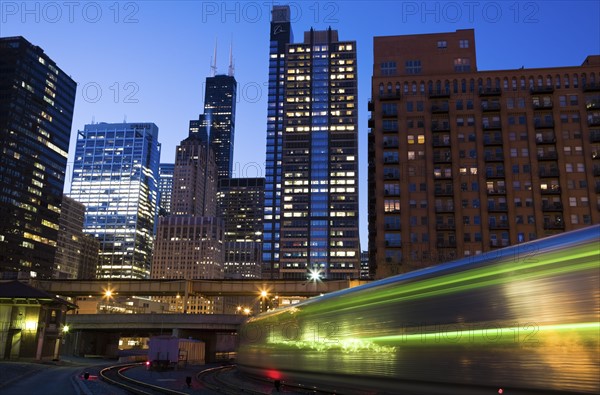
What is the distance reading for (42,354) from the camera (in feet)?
149

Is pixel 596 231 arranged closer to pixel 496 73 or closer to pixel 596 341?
pixel 596 341

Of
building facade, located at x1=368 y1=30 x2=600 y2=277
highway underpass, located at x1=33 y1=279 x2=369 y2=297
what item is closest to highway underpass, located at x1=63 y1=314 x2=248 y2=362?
highway underpass, located at x1=33 y1=279 x2=369 y2=297

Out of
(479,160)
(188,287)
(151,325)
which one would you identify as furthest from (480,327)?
(479,160)

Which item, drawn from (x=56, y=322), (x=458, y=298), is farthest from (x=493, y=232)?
(x=458, y=298)

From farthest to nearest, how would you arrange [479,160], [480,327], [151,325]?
[479,160] < [151,325] < [480,327]

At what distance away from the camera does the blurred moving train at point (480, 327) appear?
1190cm

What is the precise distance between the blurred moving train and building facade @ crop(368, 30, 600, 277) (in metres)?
66.4

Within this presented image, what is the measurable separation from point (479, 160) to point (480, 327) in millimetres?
84450

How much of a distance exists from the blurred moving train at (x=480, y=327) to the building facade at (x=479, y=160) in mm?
66394

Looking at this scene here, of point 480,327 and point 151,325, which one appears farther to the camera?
point 151,325

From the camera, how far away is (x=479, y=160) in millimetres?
93625

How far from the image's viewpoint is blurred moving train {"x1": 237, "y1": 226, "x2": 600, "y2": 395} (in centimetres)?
1190

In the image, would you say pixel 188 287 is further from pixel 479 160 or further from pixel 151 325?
pixel 479 160

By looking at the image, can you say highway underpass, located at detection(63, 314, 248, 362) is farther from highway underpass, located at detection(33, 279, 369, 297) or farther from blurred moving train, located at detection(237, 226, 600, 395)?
blurred moving train, located at detection(237, 226, 600, 395)
